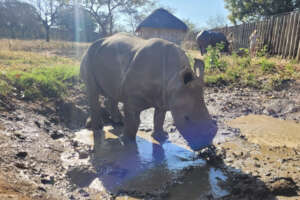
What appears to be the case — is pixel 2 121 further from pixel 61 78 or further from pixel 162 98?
pixel 61 78

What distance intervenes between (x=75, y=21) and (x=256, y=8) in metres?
21.9

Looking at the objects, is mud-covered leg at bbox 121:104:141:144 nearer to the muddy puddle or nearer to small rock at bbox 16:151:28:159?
the muddy puddle

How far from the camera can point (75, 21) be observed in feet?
112

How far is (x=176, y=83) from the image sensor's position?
133 inches

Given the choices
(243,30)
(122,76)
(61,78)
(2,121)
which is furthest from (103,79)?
(243,30)

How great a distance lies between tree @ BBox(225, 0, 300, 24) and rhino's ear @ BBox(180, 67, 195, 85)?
2149 centimetres

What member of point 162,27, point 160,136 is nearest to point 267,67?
point 160,136

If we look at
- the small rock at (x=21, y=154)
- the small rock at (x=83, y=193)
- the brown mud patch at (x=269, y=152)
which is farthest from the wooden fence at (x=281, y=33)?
the small rock at (x=21, y=154)

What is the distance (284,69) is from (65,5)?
1208 inches

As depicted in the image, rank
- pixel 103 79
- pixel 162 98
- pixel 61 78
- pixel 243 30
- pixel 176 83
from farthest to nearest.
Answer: pixel 243 30
pixel 61 78
pixel 103 79
pixel 162 98
pixel 176 83

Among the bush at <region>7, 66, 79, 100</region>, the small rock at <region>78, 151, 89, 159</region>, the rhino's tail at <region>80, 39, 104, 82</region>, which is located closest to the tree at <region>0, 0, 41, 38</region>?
the bush at <region>7, 66, 79, 100</region>

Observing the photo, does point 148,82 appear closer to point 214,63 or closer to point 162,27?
point 214,63

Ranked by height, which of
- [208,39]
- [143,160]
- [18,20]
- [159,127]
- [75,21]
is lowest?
[143,160]

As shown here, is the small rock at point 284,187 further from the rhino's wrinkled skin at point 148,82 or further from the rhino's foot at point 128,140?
the rhino's foot at point 128,140
